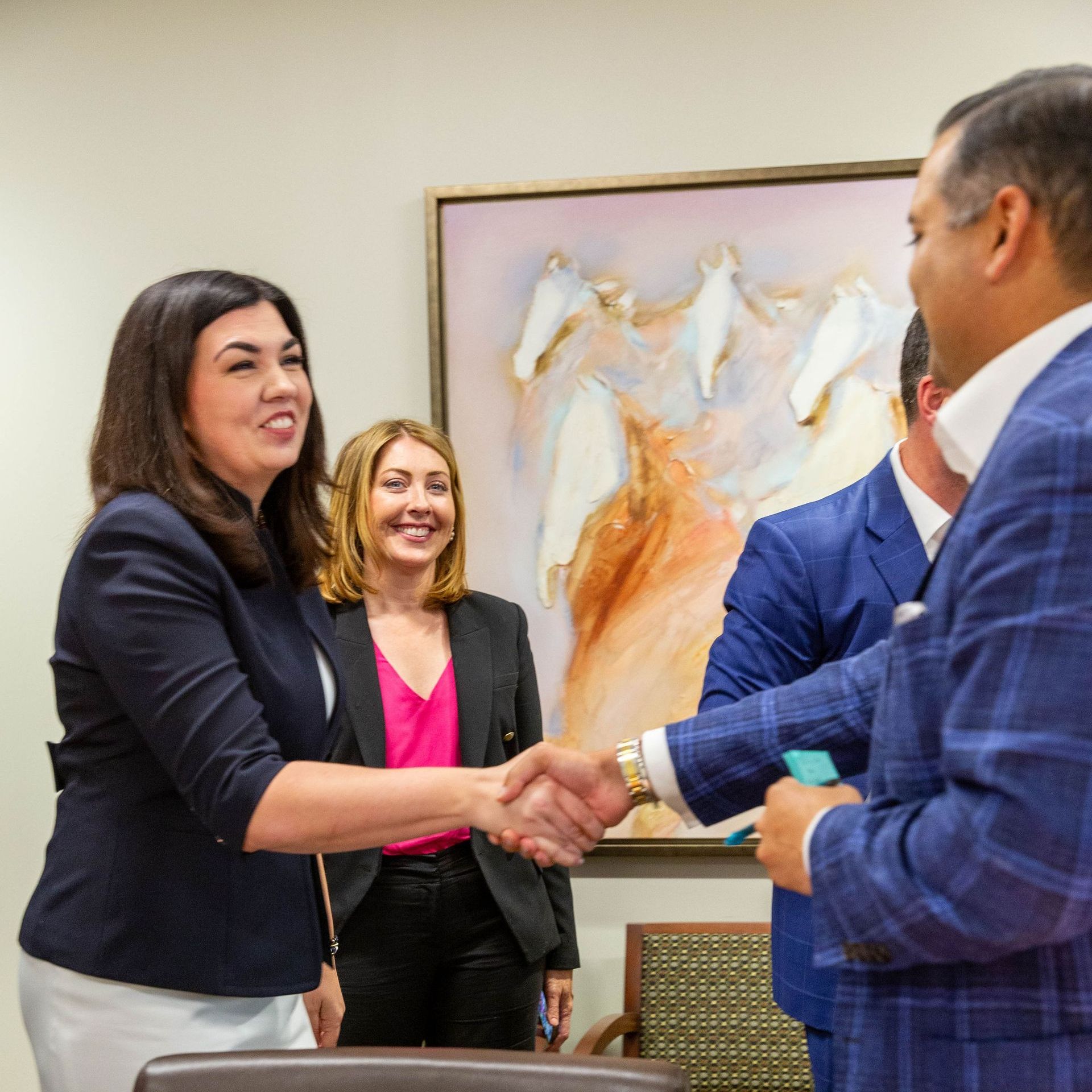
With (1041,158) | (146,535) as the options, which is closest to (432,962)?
(146,535)

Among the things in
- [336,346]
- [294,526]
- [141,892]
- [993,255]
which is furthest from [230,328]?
[336,346]

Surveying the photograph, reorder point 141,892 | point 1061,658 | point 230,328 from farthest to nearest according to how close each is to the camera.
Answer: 1. point 230,328
2. point 141,892
3. point 1061,658

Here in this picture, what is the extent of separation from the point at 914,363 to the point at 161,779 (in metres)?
1.40

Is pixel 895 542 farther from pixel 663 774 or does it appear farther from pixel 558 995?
pixel 558 995

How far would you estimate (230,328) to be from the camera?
178 cm

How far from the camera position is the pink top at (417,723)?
2.72 meters

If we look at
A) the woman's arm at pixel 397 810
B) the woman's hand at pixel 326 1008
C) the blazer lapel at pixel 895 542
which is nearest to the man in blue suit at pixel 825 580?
the blazer lapel at pixel 895 542

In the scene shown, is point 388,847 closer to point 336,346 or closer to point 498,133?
point 336,346

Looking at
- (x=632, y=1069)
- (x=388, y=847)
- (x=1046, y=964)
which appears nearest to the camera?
(x=1046, y=964)

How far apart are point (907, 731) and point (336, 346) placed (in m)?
2.60

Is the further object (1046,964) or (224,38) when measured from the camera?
(224,38)

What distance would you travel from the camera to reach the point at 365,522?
115 inches

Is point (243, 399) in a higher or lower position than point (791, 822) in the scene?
Answer: higher

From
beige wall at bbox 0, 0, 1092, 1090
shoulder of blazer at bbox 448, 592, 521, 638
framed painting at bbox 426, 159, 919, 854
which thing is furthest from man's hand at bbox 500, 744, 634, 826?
beige wall at bbox 0, 0, 1092, 1090
